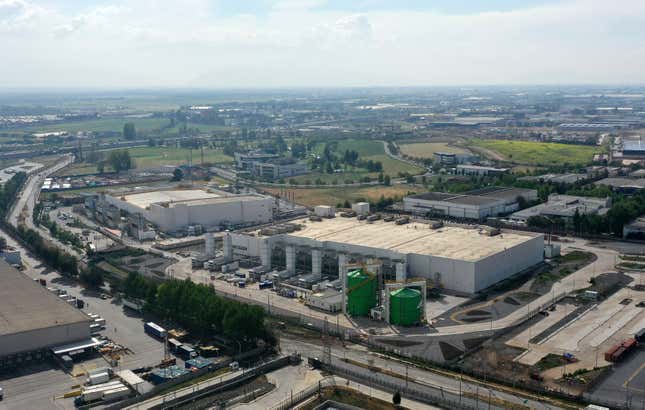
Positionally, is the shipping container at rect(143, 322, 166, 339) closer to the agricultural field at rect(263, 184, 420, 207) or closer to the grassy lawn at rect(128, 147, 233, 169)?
the agricultural field at rect(263, 184, 420, 207)

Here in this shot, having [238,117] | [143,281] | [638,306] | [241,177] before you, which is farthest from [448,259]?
[238,117]

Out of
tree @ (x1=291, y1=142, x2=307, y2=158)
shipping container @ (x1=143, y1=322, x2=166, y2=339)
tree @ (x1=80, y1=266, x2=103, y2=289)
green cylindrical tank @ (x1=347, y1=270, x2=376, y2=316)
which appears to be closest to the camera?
shipping container @ (x1=143, y1=322, x2=166, y2=339)

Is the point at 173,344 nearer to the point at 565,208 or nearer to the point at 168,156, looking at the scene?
the point at 565,208

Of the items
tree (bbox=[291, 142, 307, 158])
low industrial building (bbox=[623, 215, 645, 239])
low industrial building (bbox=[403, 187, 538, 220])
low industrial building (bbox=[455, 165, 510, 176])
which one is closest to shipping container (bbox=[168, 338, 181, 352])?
low industrial building (bbox=[403, 187, 538, 220])

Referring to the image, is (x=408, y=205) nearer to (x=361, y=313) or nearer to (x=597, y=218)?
(x=597, y=218)

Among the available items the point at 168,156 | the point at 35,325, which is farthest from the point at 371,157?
the point at 35,325

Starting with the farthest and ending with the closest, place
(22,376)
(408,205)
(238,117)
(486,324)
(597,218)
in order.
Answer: (238,117)
(408,205)
(597,218)
(486,324)
(22,376)

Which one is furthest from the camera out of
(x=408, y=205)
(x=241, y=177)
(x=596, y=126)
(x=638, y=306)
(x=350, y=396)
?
(x=596, y=126)
